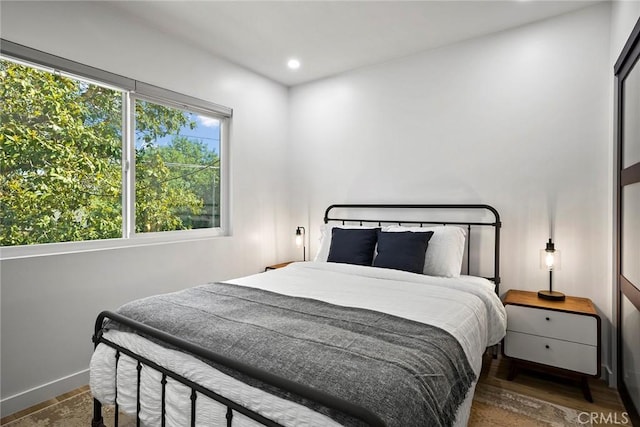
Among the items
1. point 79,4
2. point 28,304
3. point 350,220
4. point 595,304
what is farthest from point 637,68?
point 28,304

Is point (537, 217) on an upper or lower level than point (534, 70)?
lower

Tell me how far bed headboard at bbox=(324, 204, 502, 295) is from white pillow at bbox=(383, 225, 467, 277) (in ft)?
0.77

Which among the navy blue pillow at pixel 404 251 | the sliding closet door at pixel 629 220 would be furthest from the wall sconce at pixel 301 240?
the sliding closet door at pixel 629 220

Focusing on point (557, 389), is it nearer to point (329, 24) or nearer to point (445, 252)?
point (445, 252)

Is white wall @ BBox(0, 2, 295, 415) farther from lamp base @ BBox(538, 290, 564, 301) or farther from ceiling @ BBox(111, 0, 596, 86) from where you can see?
lamp base @ BBox(538, 290, 564, 301)

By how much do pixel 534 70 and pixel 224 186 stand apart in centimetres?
294

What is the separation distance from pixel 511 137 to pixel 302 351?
8.26ft

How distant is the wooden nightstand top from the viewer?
228cm

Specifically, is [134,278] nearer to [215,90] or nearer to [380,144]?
[215,90]

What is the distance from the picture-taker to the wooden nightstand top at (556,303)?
2.28 m

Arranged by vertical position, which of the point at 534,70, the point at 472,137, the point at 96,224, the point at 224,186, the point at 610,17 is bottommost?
the point at 96,224

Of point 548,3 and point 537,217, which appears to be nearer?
point 548,3

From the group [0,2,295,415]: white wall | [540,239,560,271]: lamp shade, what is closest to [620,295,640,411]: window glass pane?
[540,239,560,271]: lamp shade

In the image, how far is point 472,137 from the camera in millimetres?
3004
